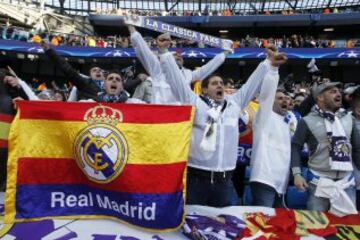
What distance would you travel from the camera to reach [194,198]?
11.8ft

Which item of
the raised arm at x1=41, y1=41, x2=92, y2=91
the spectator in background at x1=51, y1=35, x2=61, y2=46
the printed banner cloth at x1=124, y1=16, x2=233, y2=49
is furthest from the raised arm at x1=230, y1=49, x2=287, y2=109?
the spectator in background at x1=51, y1=35, x2=61, y2=46

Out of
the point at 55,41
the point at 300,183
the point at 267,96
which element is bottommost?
the point at 300,183

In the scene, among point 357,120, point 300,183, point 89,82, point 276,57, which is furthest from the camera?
point 89,82

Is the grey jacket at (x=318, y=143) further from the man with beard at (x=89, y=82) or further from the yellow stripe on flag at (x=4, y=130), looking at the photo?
the yellow stripe on flag at (x=4, y=130)

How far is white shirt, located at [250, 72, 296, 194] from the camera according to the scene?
12.5 feet

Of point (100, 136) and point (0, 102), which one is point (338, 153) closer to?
point (100, 136)

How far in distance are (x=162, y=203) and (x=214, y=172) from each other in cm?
55

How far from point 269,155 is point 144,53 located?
151 centimetres

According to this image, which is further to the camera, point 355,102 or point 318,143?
point 355,102

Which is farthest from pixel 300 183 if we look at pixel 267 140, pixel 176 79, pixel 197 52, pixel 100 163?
pixel 197 52

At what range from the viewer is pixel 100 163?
332 cm

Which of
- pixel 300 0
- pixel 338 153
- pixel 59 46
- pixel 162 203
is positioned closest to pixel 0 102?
pixel 162 203

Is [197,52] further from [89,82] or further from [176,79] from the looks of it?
[176,79]

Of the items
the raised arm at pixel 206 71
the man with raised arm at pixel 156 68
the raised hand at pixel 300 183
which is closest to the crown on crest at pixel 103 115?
the man with raised arm at pixel 156 68
